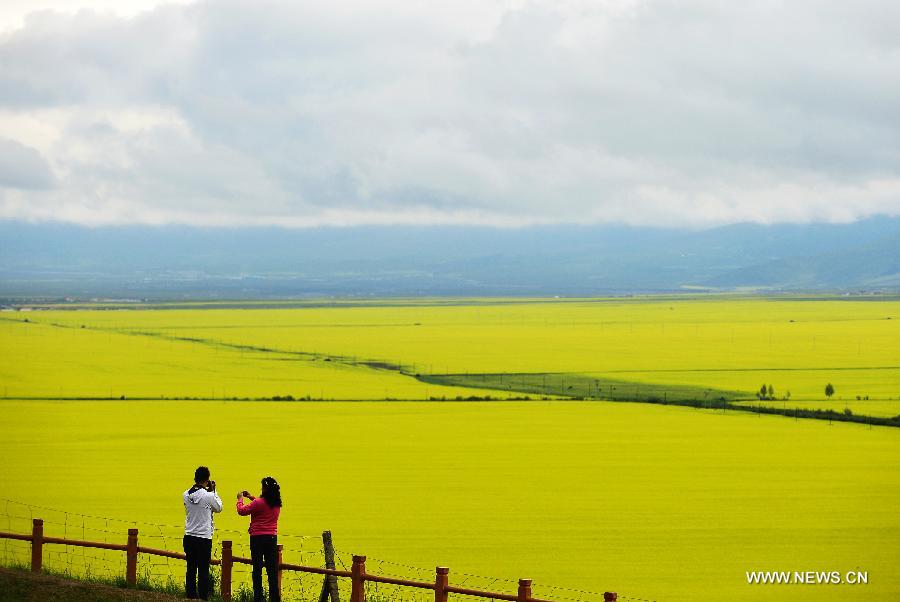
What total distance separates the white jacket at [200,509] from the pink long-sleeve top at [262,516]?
41 centimetres

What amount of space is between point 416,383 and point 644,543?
33411 millimetres

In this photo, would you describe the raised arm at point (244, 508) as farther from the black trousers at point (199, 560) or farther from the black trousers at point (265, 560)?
the black trousers at point (199, 560)

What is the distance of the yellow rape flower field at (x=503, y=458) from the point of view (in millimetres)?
20109

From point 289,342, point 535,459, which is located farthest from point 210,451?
point 289,342

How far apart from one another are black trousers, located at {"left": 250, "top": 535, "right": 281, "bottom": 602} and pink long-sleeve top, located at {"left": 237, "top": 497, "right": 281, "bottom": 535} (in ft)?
0.19

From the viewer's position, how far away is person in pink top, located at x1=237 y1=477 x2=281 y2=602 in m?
13.0

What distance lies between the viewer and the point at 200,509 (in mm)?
13414

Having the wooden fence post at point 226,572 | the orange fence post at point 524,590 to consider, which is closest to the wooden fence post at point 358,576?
the wooden fence post at point 226,572

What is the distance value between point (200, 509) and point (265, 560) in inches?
32.9

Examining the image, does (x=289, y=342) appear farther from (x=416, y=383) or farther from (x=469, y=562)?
(x=469, y=562)

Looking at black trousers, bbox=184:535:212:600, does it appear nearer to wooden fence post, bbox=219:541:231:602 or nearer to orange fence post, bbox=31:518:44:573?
wooden fence post, bbox=219:541:231:602

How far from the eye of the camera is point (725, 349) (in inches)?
2928

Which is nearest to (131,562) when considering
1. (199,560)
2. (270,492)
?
(199,560)

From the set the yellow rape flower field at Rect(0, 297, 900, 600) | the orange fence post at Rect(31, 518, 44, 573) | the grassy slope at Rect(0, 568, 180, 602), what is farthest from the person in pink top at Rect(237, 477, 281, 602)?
the yellow rape flower field at Rect(0, 297, 900, 600)
